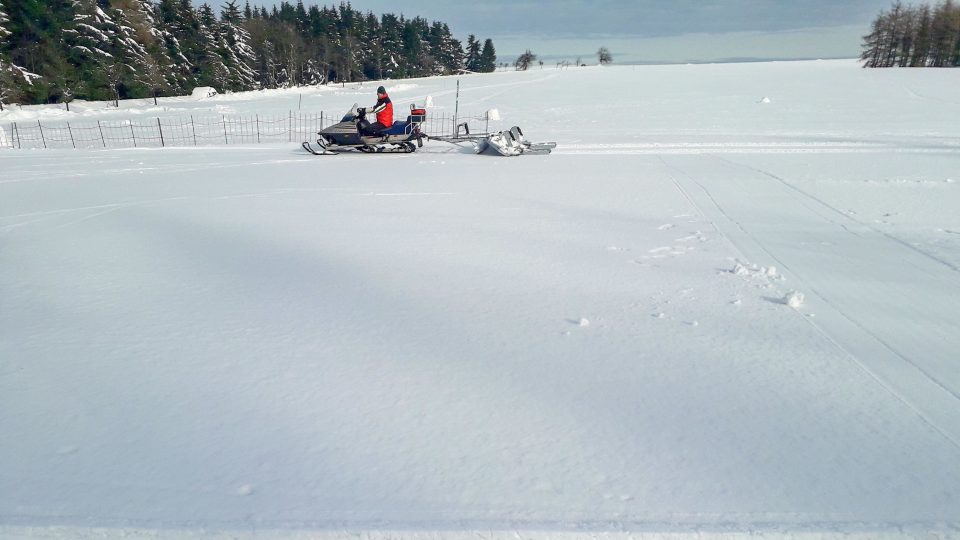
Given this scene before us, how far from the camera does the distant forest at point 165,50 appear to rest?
3008 centimetres

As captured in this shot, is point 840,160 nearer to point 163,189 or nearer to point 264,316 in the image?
point 264,316

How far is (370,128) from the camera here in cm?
1320

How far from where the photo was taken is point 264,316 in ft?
14.5

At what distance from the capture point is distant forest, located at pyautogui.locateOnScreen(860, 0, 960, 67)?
51688 mm

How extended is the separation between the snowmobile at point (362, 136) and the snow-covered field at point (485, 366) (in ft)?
16.1

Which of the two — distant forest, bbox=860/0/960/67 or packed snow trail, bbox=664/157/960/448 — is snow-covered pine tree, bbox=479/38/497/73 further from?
packed snow trail, bbox=664/157/960/448

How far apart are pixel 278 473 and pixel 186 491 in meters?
0.38

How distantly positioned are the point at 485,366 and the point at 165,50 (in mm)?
42680

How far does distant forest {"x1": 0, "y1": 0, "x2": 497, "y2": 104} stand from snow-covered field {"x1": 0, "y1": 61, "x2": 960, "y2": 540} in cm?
2825

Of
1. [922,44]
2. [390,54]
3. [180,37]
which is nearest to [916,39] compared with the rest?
[922,44]

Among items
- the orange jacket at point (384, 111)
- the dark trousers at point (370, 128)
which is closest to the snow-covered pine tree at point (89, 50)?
the dark trousers at point (370, 128)

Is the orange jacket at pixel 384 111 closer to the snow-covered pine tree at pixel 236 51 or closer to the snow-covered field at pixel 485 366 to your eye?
the snow-covered field at pixel 485 366

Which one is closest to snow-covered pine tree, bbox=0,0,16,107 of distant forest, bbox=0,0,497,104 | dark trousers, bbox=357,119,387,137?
distant forest, bbox=0,0,497,104

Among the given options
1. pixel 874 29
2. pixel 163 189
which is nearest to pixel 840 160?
pixel 163 189
